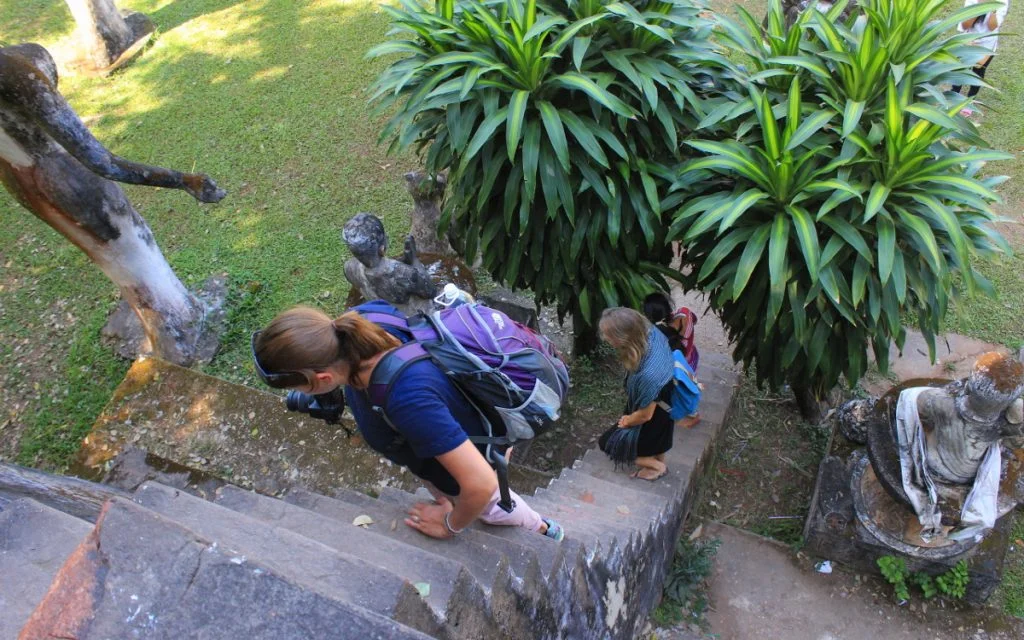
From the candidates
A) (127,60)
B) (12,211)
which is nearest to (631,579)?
(12,211)

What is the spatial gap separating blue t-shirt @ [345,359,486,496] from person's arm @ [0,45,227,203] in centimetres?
255

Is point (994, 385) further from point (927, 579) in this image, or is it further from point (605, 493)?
Answer: point (605, 493)

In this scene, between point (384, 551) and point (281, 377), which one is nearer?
point (281, 377)

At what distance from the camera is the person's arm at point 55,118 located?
3828 mm

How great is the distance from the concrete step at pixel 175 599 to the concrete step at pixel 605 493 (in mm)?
2158

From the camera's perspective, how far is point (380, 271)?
400 cm

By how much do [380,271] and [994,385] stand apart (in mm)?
2931

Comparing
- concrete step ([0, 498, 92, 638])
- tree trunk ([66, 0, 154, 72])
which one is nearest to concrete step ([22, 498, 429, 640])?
concrete step ([0, 498, 92, 638])

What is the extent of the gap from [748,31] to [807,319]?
1.56 meters

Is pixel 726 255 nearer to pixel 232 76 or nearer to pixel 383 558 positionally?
pixel 383 558

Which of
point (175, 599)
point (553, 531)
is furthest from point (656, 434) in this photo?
point (175, 599)

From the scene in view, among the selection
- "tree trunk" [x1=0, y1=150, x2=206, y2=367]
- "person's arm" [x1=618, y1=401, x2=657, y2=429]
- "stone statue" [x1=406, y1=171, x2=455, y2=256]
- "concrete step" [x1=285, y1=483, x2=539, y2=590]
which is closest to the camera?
"concrete step" [x1=285, y1=483, x2=539, y2=590]

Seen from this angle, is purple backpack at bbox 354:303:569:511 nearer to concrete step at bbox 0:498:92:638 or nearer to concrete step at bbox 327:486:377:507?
concrete step at bbox 327:486:377:507

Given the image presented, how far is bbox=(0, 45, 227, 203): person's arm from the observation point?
3828mm
